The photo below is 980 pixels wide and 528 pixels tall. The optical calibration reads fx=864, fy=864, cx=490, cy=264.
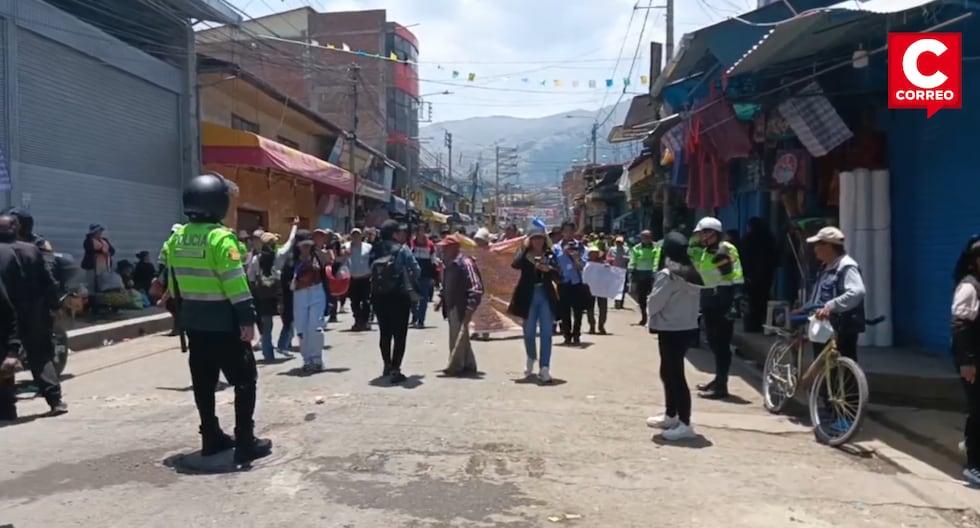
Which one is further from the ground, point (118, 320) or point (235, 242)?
point (235, 242)

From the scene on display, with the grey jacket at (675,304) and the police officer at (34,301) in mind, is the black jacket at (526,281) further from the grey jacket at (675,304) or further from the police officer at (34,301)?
the police officer at (34,301)

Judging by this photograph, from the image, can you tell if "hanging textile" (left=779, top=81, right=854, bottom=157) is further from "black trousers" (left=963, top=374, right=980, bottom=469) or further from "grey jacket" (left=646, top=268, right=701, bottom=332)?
"black trousers" (left=963, top=374, right=980, bottom=469)

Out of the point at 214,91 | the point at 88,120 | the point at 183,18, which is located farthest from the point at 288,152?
the point at 88,120

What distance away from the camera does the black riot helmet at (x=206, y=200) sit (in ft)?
20.1

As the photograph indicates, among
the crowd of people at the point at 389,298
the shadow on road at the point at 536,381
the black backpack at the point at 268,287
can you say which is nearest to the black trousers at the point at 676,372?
the crowd of people at the point at 389,298

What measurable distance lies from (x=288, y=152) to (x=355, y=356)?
13099 millimetres

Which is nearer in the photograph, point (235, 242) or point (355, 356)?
point (235, 242)

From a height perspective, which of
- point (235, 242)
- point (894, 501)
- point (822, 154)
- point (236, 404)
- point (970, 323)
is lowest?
point (894, 501)

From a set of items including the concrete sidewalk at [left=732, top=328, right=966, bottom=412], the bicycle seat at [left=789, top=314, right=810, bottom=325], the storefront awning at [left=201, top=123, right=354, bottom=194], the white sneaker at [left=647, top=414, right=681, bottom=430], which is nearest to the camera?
the white sneaker at [left=647, top=414, right=681, bottom=430]

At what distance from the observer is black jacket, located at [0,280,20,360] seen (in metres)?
7.04

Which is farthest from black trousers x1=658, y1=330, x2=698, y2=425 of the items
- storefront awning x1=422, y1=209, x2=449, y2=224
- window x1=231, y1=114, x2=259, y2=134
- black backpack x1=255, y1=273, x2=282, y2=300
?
storefront awning x1=422, y1=209, x2=449, y2=224

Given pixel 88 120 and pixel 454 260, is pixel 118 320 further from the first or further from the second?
pixel 454 260

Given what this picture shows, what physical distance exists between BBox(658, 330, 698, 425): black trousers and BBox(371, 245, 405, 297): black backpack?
130 inches

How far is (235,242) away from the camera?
20.2 feet
